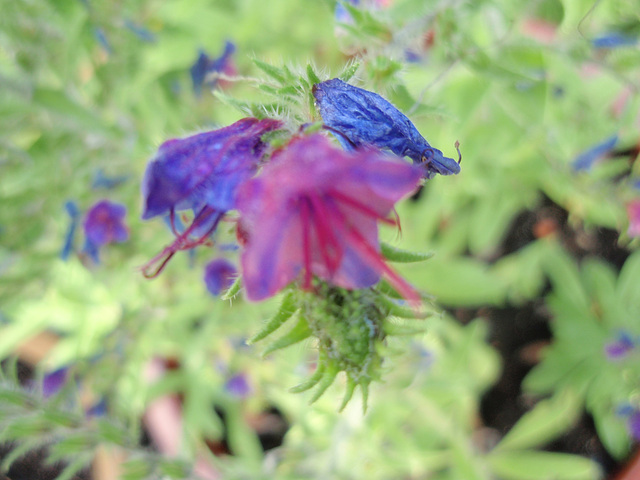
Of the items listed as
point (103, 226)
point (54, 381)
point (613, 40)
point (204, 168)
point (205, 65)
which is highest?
point (205, 65)

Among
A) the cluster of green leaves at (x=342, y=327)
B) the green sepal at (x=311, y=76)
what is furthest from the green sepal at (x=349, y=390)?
the green sepal at (x=311, y=76)

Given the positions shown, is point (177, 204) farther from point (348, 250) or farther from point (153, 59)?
point (153, 59)

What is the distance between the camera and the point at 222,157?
1.38 ft

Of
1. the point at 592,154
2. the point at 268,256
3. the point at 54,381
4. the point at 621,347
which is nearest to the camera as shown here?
the point at 268,256

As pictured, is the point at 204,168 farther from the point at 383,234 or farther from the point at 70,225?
the point at 70,225

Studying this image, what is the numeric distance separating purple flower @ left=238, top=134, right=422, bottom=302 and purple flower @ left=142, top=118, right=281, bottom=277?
38 millimetres

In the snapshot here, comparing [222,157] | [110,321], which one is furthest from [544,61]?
[110,321]

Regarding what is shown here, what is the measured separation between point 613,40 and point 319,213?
66cm

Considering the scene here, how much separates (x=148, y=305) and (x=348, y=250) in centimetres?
99

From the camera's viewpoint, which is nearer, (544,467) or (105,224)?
(105,224)

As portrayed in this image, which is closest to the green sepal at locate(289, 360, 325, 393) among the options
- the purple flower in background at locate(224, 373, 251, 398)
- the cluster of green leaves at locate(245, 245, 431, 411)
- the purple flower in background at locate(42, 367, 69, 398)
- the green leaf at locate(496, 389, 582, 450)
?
the cluster of green leaves at locate(245, 245, 431, 411)

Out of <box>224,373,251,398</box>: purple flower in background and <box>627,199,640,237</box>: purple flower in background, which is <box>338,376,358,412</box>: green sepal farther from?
<box>224,373,251,398</box>: purple flower in background

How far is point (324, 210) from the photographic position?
0.36 m

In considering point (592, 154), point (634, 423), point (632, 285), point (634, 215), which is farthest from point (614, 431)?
point (592, 154)
